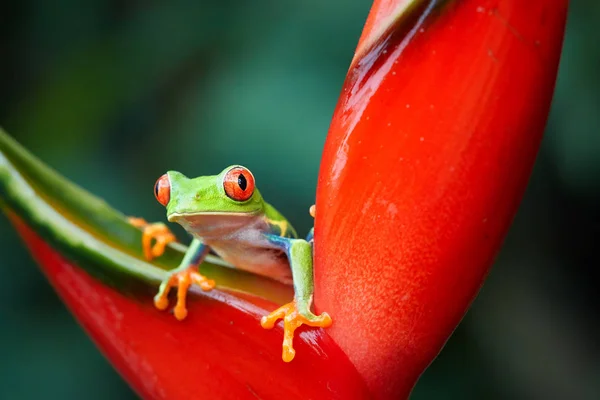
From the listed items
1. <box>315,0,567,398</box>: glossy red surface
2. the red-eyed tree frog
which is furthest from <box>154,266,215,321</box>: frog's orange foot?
<box>315,0,567,398</box>: glossy red surface

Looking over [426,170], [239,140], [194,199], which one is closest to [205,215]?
[194,199]

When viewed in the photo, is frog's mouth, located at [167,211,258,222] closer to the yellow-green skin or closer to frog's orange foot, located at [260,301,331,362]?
the yellow-green skin

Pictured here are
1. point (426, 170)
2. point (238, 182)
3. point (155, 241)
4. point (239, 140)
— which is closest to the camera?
point (426, 170)

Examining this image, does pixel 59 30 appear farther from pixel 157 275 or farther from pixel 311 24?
pixel 157 275

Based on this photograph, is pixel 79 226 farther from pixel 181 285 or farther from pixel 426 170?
pixel 426 170

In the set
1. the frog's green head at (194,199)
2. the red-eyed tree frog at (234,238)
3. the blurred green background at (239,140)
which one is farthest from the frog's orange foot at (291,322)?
the blurred green background at (239,140)

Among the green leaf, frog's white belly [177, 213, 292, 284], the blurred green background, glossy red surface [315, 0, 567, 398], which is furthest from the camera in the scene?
the blurred green background

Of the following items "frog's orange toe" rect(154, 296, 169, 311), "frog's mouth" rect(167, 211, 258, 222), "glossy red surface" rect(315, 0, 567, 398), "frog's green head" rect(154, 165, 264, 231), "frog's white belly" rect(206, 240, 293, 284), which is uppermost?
"glossy red surface" rect(315, 0, 567, 398)
